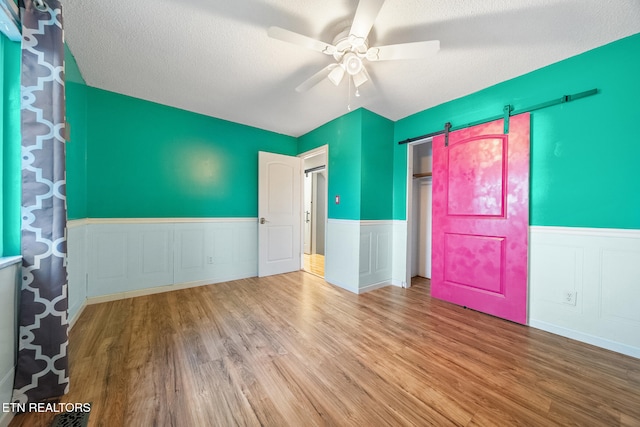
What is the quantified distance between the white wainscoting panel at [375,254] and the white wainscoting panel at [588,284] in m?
1.53

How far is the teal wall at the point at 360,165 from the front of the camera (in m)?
2.94

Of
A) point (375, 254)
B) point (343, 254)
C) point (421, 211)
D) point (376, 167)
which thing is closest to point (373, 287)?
point (375, 254)

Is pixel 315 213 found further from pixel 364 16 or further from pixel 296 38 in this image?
pixel 364 16

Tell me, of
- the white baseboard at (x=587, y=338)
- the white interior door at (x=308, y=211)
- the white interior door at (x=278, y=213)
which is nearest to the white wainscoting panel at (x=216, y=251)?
the white interior door at (x=278, y=213)

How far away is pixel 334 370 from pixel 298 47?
8.21 feet

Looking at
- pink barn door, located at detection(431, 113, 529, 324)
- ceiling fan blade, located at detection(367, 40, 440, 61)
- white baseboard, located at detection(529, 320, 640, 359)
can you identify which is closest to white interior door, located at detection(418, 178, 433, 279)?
pink barn door, located at detection(431, 113, 529, 324)

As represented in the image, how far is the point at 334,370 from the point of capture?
148 cm

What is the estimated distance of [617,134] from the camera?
1730mm

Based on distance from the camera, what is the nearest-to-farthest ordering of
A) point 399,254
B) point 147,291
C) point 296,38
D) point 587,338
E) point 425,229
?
point 296,38 < point 587,338 < point 147,291 < point 399,254 < point 425,229

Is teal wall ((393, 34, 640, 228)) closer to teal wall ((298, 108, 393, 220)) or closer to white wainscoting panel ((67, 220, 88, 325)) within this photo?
teal wall ((298, 108, 393, 220))

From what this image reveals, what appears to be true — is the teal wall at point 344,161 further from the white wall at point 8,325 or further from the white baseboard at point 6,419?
the white baseboard at point 6,419

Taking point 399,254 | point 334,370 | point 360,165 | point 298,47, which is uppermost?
point 298,47

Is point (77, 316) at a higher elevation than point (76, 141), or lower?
lower

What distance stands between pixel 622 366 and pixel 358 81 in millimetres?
2836
